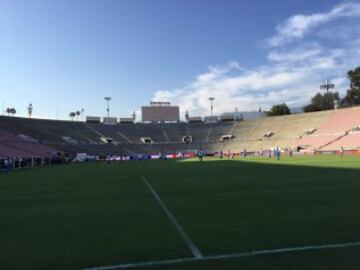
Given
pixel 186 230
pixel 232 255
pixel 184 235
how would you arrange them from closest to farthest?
pixel 232 255 → pixel 184 235 → pixel 186 230

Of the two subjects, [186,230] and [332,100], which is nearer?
[186,230]

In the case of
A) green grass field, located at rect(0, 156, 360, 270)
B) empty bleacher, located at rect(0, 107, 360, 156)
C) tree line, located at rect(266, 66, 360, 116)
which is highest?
tree line, located at rect(266, 66, 360, 116)

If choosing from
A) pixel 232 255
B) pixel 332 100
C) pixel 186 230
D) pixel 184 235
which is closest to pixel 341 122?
pixel 332 100

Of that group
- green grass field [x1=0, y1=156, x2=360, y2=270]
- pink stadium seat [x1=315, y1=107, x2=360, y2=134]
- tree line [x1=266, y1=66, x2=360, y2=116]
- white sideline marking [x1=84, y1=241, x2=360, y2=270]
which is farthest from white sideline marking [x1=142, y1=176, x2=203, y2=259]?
tree line [x1=266, y1=66, x2=360, y2=116]

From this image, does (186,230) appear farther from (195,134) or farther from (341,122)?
(195,134)

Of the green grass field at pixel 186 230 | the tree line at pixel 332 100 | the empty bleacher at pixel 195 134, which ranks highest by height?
the tree line at pixel 332 100

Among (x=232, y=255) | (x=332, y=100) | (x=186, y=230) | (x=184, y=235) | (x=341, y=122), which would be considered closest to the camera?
(x=232, y=255)

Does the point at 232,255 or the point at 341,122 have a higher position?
the point at 341,122

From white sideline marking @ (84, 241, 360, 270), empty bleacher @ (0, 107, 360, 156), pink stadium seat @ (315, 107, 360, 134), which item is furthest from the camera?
pink stadium seat @ (315, 107, 360, 134)

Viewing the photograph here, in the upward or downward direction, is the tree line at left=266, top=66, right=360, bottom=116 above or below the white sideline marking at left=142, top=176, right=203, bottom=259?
above

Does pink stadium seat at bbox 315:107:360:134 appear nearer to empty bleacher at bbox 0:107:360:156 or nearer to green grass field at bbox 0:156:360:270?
empty bleacher at bbox 0:107:360:156

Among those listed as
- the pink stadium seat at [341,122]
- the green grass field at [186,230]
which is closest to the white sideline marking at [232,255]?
the green grass field at [186,230]

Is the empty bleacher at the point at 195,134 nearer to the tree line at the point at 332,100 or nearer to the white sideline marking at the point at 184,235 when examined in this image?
the tree line at the point at 332,100

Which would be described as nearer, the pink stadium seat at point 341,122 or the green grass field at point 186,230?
the green grass field at point 186,230
